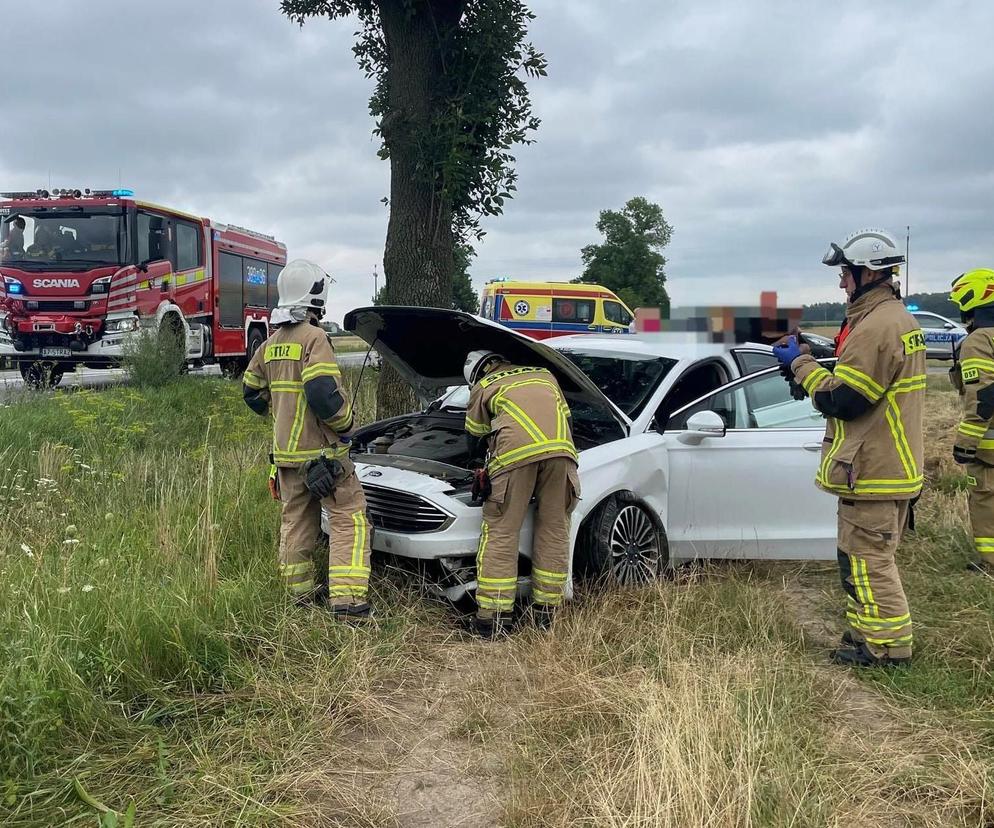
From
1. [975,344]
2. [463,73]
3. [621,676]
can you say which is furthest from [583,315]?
[621,676]

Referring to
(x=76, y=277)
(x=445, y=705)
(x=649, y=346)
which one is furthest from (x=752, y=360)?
(x=76, y=277)

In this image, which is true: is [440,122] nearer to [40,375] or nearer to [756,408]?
[756,408]

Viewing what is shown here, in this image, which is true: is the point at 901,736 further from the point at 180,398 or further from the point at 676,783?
the point at 180,398

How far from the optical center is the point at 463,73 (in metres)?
7.04

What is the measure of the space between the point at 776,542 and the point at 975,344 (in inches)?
66.8

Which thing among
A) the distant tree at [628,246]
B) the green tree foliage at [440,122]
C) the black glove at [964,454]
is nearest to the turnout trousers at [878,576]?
the black glove at [964,454]

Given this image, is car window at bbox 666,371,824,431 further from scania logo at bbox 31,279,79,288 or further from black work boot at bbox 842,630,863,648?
scania logo at bbox 31,279,79,288

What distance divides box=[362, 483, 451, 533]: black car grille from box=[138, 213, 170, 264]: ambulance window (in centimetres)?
968

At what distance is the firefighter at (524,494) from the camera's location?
151 inches

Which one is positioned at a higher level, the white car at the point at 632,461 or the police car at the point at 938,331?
the police car at the point at 938,331

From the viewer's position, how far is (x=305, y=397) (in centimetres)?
402

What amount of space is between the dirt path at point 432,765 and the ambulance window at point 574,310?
17.3 meters

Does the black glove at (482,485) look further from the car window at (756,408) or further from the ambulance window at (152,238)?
the ambulance window at (152,238)

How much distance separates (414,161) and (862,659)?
5231 millimetres
